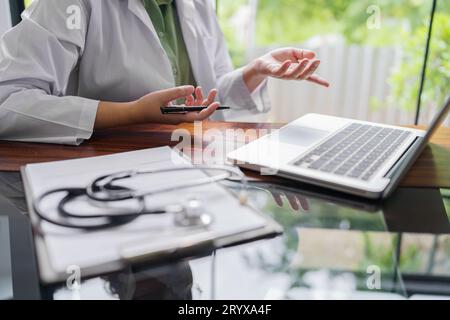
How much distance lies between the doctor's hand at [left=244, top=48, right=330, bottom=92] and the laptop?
5.1 inches

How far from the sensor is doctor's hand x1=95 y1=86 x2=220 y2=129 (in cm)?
85

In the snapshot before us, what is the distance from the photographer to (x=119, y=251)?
462 millimetres

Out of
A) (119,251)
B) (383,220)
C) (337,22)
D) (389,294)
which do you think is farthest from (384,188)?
(337,22)

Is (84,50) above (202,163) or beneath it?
above

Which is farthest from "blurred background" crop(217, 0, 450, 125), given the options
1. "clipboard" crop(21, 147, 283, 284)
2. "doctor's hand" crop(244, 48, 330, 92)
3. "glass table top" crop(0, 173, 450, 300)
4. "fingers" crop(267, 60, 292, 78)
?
"clipboard" crop(21, 147, 283, 284)

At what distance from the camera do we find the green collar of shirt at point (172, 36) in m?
1.20

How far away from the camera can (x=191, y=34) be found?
4.10 ft

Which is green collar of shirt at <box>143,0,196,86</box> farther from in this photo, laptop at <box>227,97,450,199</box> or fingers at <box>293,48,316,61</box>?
laptop at <box>227,97,450,199</box>

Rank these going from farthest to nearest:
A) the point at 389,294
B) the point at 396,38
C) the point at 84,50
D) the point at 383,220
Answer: the point at 396,38 < the point at 84,50 < the point at 383,220 < the point at 389,294

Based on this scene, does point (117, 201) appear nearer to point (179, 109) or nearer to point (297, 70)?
point (179, 109)

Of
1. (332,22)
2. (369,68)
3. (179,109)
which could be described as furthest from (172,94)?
(332,22)

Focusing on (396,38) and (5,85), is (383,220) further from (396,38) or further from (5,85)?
(396,38)

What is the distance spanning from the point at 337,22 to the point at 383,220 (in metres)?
3.91

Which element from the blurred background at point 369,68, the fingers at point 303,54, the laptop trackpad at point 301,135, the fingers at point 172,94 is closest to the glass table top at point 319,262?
the laptop trackpad at point 301,135
